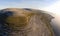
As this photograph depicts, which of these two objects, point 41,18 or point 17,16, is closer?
point 17,16

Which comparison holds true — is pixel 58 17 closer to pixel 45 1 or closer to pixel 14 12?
pixel 45 1

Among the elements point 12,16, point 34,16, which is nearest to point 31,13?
point 34,16

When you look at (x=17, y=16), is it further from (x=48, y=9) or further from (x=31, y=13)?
(x=48, y=9)

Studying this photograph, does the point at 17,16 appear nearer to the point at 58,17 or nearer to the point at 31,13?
the point at 31,13

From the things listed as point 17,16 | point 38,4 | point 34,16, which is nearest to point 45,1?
point 38,4

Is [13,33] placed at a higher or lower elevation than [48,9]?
lower

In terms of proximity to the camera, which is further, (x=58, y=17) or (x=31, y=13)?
(x=58, y=17)
